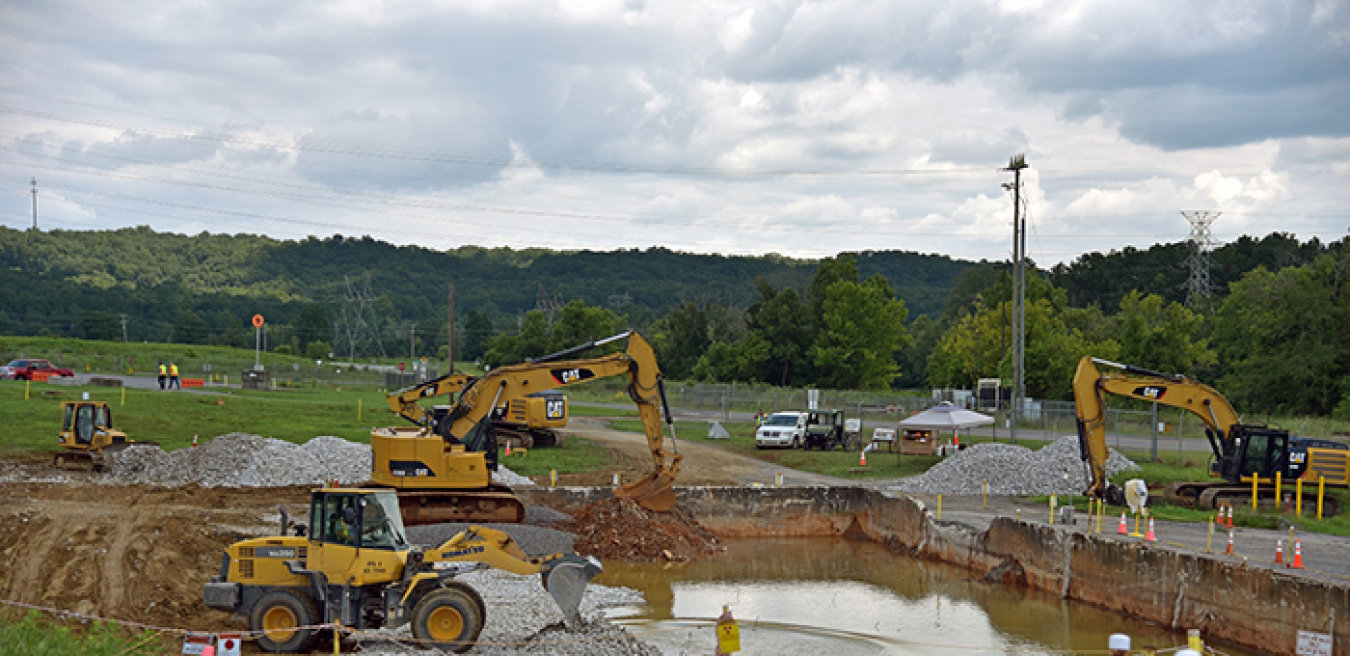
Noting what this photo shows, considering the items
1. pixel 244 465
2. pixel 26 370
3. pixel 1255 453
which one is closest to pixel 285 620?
pixel 244 465

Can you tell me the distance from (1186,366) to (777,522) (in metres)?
44.8

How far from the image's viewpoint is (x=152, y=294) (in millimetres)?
147000

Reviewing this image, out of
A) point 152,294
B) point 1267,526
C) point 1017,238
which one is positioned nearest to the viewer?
point 1267,526

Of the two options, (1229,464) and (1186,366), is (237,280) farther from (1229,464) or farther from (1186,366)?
(1229,464)

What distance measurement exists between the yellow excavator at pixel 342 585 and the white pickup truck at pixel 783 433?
29.5m

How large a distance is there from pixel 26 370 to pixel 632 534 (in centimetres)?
5009

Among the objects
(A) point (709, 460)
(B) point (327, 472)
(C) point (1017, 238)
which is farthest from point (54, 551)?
(C) point (1017, 238)

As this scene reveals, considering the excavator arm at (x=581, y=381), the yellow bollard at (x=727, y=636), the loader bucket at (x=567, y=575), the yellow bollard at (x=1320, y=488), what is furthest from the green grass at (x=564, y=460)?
the yellow bollard at (x=727, y=636)

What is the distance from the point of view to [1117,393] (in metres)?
27.6

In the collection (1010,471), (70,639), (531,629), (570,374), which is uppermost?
(570,374)

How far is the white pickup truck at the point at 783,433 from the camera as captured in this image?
44250 millimetres

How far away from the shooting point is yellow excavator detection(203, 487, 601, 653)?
15.1 meters

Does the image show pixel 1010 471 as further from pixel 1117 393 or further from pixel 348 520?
pixel 348 520

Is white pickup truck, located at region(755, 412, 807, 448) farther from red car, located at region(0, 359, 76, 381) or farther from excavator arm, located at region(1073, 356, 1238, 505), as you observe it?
red car, located at region(0, 359, 76, 381)
